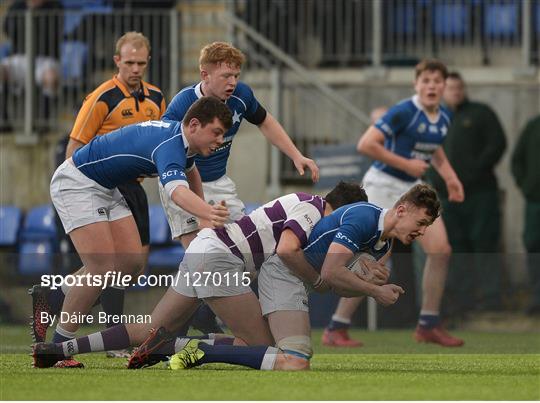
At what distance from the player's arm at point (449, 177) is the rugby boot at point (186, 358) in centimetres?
375

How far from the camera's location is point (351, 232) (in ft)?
31.0

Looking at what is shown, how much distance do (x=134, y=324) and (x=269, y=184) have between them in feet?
26.5

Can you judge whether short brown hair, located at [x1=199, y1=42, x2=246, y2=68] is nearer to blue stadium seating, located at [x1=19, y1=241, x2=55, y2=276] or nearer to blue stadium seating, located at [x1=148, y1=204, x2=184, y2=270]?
blue stadium seating, located at [x1=19, y1=241, x2=55, y2=276]

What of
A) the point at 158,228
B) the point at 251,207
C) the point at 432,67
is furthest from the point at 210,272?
the point at 158,228

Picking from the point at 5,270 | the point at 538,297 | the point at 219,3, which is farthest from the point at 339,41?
the point at 5,270

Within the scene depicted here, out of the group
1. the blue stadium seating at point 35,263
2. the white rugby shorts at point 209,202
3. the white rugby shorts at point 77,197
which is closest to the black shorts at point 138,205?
the white rugby shorts at point 209,202

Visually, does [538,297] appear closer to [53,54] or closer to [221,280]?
[221,280]

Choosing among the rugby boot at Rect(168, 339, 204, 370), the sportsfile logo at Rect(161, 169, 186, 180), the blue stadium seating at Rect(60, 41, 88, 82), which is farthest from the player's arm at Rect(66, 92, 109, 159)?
the blue stadium seating at Rect(60, 41, 88, 82)

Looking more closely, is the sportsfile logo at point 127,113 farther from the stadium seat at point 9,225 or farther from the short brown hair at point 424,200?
the stadium seat at point 9,225

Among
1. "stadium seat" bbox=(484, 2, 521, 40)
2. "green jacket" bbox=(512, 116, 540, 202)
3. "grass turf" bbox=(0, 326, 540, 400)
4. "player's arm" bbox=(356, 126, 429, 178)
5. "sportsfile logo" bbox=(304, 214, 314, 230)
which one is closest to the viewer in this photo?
"grass turf" bbox=(0, 326, 540, 400)

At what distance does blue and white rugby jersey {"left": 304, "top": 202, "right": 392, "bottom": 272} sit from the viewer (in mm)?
9445

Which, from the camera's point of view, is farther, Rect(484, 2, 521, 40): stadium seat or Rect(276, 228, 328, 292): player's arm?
Rect(484, 2, 521, 40): stadium seat

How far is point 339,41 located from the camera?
18.3 meters

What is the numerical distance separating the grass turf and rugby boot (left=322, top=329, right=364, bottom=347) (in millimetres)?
1039
